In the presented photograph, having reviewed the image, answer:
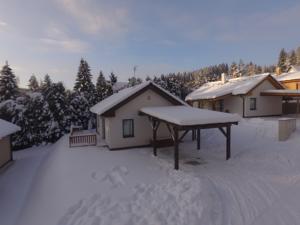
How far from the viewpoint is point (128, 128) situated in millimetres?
15992

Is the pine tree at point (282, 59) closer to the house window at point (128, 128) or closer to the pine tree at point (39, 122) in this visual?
the house window at point (128, 128)

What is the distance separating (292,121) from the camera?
14.4 metres

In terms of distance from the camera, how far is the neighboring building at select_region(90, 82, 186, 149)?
15.5 meters

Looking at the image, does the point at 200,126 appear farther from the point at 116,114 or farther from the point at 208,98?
the point at 208,98

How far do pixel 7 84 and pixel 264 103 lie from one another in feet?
105

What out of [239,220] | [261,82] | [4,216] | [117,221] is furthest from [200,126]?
[261,82]

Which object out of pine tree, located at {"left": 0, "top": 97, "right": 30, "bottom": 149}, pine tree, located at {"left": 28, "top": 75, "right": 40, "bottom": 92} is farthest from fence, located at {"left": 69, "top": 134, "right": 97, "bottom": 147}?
pine tree, located at {"left": 28, "top": 75, "right": 40, "bottom": 92}

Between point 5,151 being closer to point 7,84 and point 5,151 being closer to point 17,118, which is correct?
point 17,118

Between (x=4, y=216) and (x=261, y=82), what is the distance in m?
23.8

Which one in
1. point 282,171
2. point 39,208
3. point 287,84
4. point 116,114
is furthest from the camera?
point 287,84

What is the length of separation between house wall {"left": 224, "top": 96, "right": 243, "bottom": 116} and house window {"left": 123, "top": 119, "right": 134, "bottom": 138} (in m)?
12.8

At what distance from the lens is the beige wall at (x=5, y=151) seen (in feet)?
50.1

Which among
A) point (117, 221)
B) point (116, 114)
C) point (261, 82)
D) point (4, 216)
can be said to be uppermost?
point (261, 82)

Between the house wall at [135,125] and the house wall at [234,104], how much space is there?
35.1 ft
